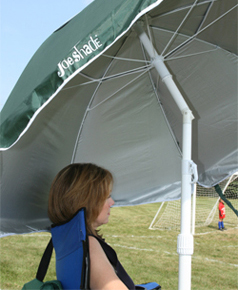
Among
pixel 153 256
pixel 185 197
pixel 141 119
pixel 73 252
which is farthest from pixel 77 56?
pixel 153 256

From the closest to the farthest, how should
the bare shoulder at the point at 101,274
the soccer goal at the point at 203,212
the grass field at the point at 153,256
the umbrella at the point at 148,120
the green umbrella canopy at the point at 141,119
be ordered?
the bare shoulder at the point at 101,274, the umbrella at the point at 148,120, the green umbrella canopy at the point at 141,119, the grass field at the point at 153,256, the soccer goal at the point at 203,212

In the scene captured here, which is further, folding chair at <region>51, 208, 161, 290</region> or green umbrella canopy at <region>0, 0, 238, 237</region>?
green umbrella canopy at <region>0, 0, 238, 237</region>

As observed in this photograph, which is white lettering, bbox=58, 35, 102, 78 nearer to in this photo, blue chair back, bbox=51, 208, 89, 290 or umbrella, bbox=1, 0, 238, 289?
blue chair back, bbox=51, 208, 89, 290

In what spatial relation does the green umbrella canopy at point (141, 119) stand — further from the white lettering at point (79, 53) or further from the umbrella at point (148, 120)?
the white lettering at point (79, 53)

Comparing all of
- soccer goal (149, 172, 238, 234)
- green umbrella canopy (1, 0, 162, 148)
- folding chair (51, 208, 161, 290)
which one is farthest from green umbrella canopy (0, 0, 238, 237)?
soccer goal (149, 172, 238, 234)

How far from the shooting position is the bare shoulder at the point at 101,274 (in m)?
1.50

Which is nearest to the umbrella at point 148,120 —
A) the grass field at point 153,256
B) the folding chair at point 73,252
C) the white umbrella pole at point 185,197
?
the white umbrella pole at point 185,197

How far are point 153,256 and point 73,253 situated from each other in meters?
6.63

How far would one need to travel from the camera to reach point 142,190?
12.2 ft

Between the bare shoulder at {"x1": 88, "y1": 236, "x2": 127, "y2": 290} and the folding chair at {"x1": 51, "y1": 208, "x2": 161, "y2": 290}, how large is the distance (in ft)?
0.10

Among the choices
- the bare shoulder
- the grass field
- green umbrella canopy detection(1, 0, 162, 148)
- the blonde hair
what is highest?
green umbrella canopy detection(1, 0, 162, 148)

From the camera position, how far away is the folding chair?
4.99ft

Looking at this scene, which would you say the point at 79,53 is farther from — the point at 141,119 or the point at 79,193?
the point at 141,119

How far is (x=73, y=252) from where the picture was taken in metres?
1.60
